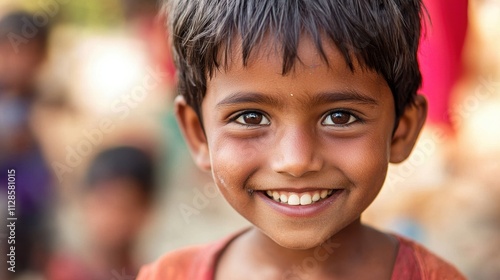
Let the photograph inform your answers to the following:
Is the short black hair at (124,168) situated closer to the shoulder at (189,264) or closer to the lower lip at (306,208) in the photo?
the shoulder at (189,264)

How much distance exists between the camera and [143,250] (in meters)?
2.68

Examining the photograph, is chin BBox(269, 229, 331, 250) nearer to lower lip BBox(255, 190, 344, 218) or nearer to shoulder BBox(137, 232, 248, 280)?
lower lip BBox(255, 190, 344, 218)

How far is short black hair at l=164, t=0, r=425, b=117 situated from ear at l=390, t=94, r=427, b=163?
6 cm

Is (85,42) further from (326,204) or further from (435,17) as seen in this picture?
(326,204)

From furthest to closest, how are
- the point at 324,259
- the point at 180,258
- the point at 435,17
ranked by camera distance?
1. the point at 435,17
2. the point at 180,258
3. the point at 324,259

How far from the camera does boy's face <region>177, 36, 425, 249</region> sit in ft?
3.84

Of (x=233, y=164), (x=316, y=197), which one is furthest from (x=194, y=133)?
(x=316, y=197)

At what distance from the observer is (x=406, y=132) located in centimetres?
143

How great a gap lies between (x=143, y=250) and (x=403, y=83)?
5.29 feet

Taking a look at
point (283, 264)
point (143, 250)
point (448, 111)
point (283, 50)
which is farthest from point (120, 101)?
point (283, 50)

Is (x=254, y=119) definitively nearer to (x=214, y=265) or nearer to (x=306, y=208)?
(x=306, y=208)

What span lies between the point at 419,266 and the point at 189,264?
506 mm

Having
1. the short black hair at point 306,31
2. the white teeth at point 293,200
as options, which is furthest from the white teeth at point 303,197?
the short black hair at point 306,31

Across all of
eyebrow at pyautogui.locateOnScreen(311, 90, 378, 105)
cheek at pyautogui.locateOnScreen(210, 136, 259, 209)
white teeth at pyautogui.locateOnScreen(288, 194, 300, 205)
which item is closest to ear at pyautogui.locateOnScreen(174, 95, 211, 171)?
cheek at pyautogui.locateOnScreen(210, 136, 259, 209)
